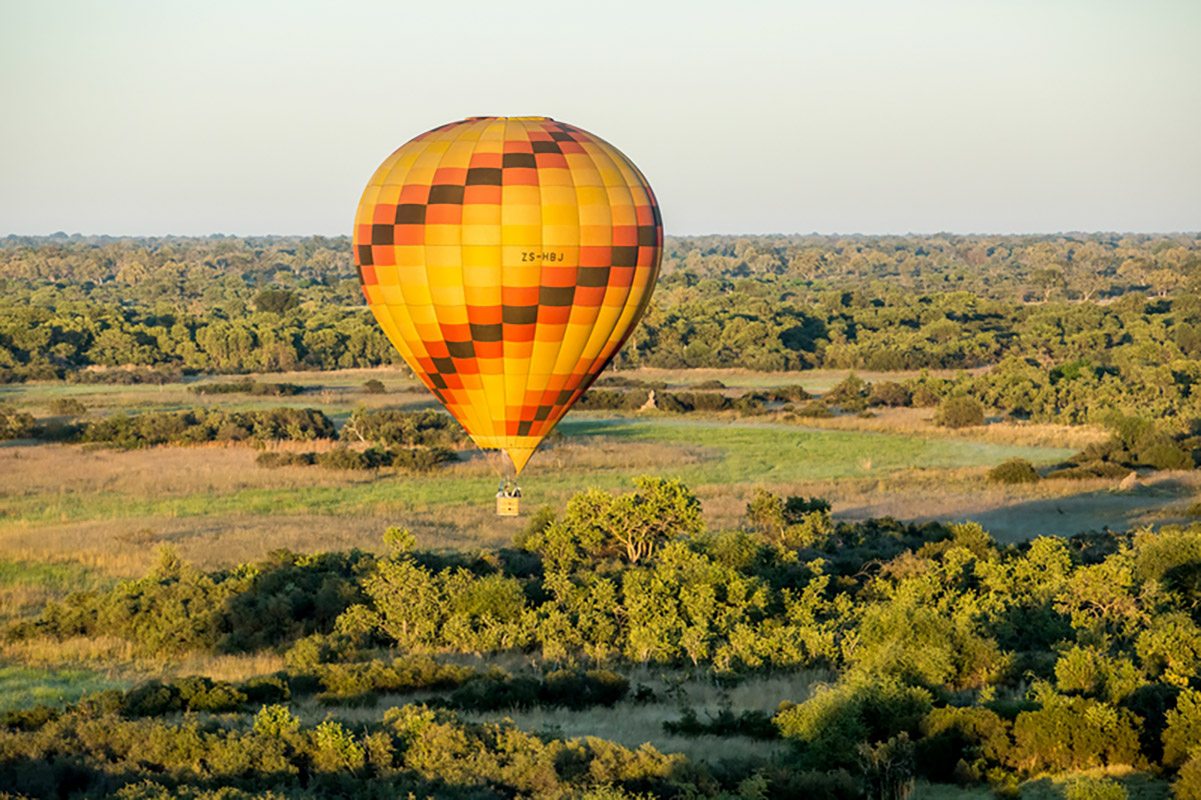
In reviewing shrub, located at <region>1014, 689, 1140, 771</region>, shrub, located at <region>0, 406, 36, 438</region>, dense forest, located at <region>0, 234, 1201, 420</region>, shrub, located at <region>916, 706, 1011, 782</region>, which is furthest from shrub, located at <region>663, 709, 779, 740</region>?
dense forest, located at <region>0, 234, 1201, 420</region>

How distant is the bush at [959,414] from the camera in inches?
1858

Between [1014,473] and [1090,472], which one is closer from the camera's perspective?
[1014,473]

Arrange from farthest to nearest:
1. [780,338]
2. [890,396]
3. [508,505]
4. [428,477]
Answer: [780,338], [890,396], [428,477], [508,505]

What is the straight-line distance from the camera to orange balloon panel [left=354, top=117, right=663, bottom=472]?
19.0 meters

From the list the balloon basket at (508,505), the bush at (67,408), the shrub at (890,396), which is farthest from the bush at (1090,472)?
the bush at (67,408)

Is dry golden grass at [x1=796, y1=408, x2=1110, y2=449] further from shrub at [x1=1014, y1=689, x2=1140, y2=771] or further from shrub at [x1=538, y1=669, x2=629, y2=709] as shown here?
shrub at [x1=1014, y1=689, x2=1140, y2=771]

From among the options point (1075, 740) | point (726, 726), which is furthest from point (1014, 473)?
point (1075, 740)

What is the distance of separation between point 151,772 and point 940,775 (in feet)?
23.2

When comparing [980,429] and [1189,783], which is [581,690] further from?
[980,429]

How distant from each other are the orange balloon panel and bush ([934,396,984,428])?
28.9m

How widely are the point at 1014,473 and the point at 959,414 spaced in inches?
459

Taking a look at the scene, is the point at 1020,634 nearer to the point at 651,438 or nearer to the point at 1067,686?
the point at 1067,686

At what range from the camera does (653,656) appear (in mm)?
19453

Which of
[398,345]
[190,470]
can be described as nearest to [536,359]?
[398,345]
